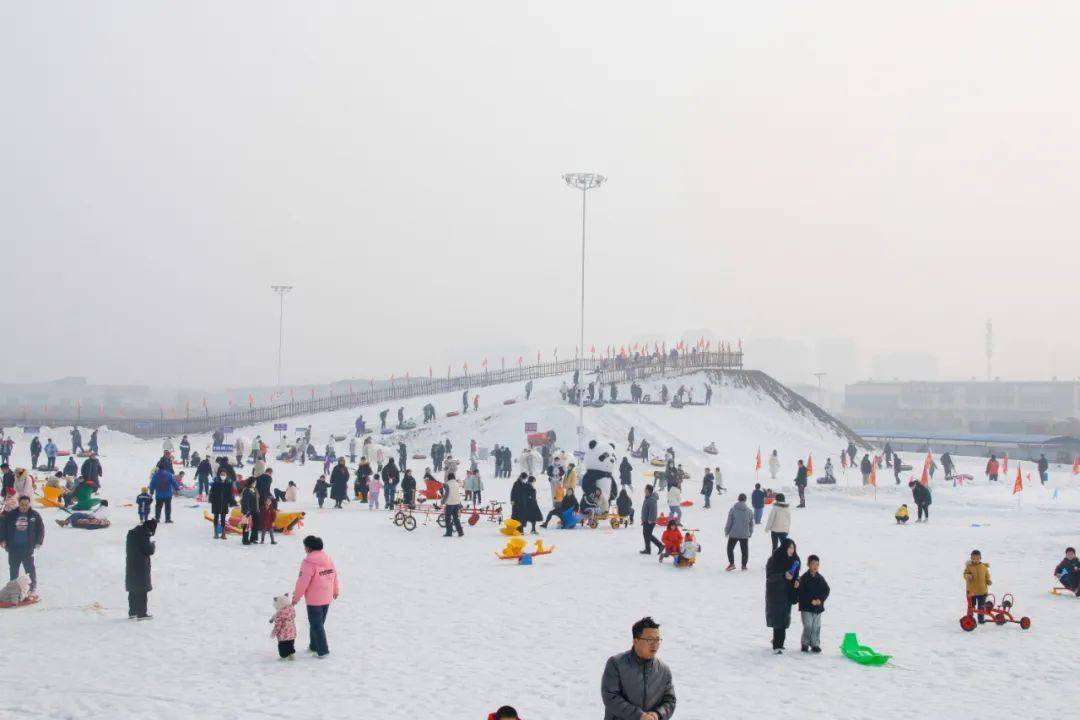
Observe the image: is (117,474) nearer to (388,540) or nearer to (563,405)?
(388,540)

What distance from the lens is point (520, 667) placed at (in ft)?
33.9

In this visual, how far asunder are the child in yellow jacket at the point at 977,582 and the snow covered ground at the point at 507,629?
1.36 feet

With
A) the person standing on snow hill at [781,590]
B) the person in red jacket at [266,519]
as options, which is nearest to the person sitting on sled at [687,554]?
the person standing on snow hill at [781,590]

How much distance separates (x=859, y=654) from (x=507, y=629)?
411 centimetres

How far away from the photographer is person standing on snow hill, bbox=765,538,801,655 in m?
10.9

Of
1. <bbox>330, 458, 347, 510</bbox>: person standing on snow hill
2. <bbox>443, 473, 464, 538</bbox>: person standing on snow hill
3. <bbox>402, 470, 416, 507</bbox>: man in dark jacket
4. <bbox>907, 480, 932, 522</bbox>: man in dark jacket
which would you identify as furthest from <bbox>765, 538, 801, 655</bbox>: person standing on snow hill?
<bbox>330, 458, 347, 510</bbox>: person standing on snow hill

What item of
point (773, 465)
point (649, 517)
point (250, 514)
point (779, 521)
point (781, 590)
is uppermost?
point (773, 465)

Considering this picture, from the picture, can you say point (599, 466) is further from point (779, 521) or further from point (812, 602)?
point (812, 602)

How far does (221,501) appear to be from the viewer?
19.6 metres

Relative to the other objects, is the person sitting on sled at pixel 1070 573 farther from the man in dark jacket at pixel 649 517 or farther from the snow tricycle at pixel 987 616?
the man in dark jacket at pixel 649 517

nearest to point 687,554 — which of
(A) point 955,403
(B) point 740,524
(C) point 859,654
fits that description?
(B) point 740,524

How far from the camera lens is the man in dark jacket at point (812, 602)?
36.0 feet

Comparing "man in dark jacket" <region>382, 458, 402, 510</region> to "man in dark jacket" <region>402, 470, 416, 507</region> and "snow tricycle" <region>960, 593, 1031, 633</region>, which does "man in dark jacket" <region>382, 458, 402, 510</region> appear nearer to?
"man in dark jacket" <region>402, 470, 416, 507</region>

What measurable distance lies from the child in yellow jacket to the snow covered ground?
41 cm
